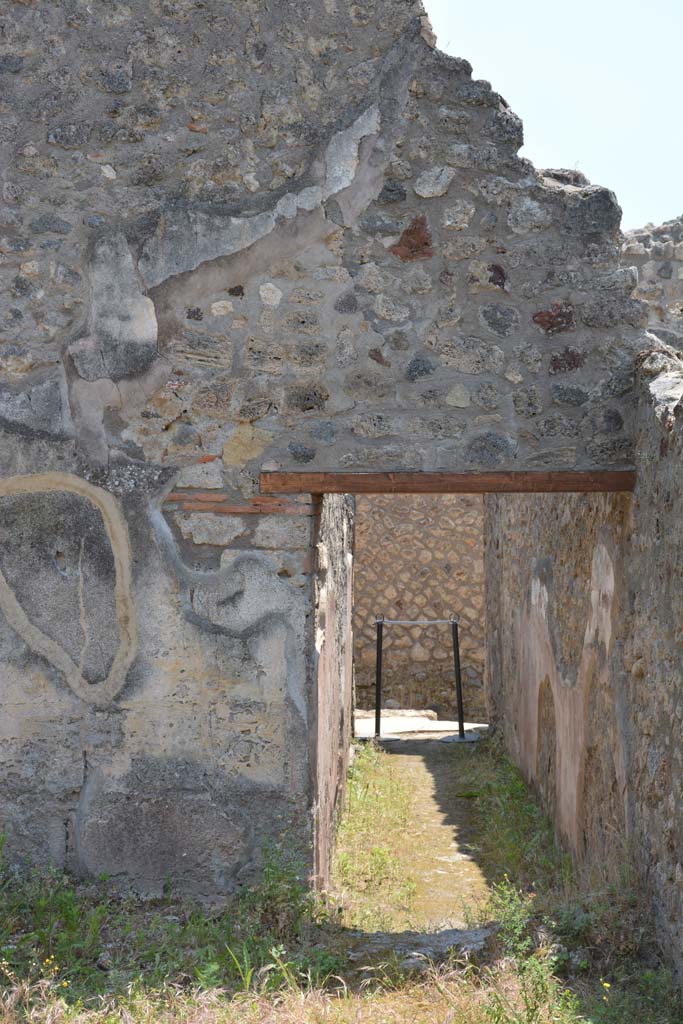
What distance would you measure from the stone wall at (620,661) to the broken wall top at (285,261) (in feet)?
1.33

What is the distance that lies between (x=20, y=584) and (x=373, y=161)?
2.18 metres

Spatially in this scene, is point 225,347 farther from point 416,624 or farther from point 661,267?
point 416,624

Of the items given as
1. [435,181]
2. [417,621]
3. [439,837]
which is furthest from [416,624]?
[435,181]

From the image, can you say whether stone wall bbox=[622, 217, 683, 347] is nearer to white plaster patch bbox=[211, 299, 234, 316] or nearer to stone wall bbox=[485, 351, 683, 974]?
stone wall bbox=[485, 351, 683, 974]

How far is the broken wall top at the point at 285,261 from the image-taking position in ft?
12.9

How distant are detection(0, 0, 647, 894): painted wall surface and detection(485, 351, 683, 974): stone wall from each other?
0.43 metres

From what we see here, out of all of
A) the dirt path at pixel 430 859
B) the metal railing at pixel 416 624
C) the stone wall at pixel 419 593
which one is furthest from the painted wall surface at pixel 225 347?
the stone wall at pixel 419 593

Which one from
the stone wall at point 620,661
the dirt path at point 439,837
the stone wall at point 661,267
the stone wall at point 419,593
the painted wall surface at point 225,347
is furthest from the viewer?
the stone wall at point 419,593

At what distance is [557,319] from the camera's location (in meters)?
3.94

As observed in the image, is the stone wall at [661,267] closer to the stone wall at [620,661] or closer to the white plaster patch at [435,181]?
the stone wall at [620,661]

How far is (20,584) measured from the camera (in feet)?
13.0

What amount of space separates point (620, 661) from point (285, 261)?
7.07ft

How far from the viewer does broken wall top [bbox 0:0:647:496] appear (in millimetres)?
3920

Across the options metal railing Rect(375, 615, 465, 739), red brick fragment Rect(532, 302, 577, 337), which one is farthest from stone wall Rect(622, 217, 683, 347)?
metal railing Rect(375, 615, 465, 739)
